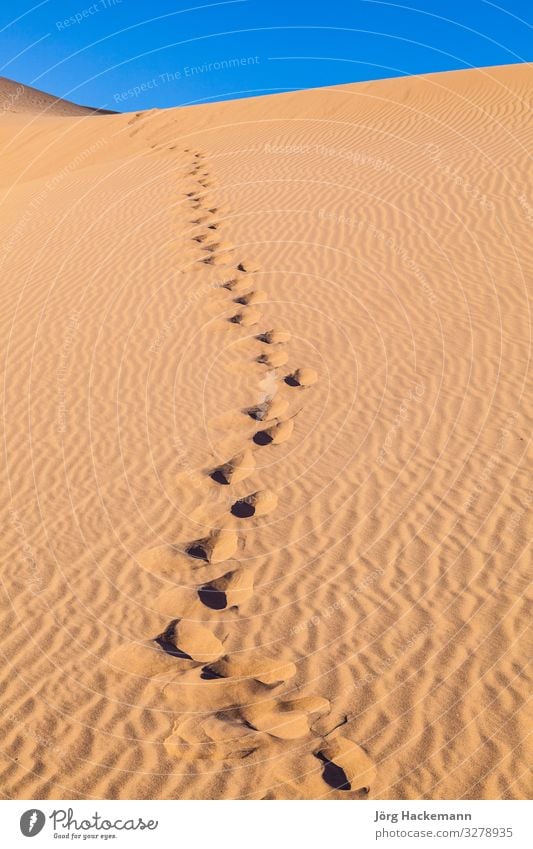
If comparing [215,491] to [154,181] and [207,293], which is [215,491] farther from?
[154,181]

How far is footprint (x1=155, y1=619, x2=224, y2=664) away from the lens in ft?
20.0

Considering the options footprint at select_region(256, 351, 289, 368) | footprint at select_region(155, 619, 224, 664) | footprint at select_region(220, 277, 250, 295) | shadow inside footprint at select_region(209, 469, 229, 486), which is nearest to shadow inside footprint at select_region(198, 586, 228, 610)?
footprint at select_region(155, 619, 224, 664)

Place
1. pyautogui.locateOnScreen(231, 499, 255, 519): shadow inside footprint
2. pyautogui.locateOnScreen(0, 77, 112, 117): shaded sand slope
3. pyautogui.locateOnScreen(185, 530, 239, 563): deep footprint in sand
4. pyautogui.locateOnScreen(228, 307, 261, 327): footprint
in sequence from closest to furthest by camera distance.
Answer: pyautogui.locateOnScreen(185, 530, 239, 563): deep footprint in sand, pyautogui.locateOnScreen(231, 499, 255, 519): shadow inside footprint, pyautogui.locateOnScreen(228, 307, 261, 327): footprint, pyautogui.locateOnScreen(0, 77, 112, 117): shaded sand slope

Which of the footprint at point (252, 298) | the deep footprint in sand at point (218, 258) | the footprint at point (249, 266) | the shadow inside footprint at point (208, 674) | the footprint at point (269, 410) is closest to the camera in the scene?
the shadow inside footprint at point (208, 674)

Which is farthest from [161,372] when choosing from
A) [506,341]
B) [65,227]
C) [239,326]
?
[65,227]

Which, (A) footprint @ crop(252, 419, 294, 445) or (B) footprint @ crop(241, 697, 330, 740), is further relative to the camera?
(A) footprint @ crop(252, 419, 294, 445)

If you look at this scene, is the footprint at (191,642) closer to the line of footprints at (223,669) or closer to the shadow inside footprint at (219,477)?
the line of footprints at (223,669)

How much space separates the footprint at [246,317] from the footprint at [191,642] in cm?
613

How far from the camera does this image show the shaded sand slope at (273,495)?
5.29m

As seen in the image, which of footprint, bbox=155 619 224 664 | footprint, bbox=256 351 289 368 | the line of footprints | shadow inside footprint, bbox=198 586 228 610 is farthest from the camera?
footprint, bbox=256 351 289 368

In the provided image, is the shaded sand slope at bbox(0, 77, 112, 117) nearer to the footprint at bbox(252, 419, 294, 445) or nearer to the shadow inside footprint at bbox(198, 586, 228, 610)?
the footprint at bbox(252, 419, 294, 445)

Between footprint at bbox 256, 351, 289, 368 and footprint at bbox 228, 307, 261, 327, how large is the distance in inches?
41.3

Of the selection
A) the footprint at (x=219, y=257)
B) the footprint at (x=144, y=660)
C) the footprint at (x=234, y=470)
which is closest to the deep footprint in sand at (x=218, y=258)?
the footprint at (x=219, y=257)

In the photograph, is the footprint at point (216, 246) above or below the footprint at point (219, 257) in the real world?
above
